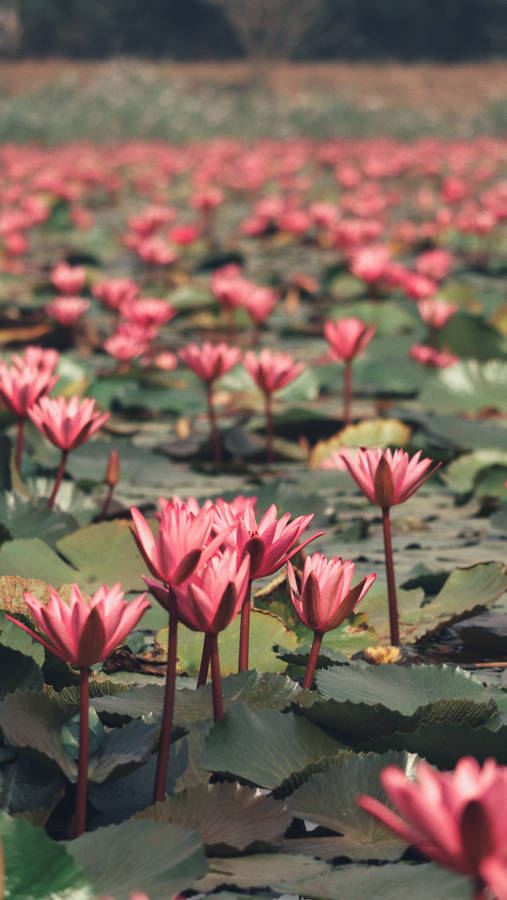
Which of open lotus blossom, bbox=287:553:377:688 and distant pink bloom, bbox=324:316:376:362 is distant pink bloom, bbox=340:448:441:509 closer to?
open lotus blossom, bbox=287:553:377:688

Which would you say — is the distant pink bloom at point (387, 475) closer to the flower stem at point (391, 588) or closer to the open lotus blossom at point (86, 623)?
the flower stem at point (391, 588)

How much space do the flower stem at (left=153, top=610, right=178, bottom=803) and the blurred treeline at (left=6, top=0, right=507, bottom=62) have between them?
40.5 m

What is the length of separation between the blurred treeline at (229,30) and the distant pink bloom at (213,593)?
40486 mm

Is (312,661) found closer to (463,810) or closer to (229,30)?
(463,810)

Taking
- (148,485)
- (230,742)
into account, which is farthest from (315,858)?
(148,485)

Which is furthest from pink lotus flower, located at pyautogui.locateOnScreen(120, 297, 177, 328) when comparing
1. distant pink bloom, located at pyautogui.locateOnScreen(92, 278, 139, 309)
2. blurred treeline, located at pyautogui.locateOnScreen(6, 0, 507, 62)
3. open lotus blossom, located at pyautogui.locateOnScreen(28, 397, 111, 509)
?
blurred treeline, located at pyautogui.locateOnScreen(6, 0, 507, 62)

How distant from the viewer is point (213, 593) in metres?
1.13

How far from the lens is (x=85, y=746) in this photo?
1145mm

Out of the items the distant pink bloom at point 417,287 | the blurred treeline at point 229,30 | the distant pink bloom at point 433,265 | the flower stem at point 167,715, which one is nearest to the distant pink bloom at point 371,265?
the distant pink bloom at point 417,287

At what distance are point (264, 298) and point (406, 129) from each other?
17.9 m

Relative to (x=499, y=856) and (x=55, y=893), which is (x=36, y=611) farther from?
(x=499, y=856)

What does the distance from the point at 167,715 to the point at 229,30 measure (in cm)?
4254

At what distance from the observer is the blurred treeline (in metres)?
39.8

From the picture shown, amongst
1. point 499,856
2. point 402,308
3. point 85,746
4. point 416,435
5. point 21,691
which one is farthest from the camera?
point 402,308
